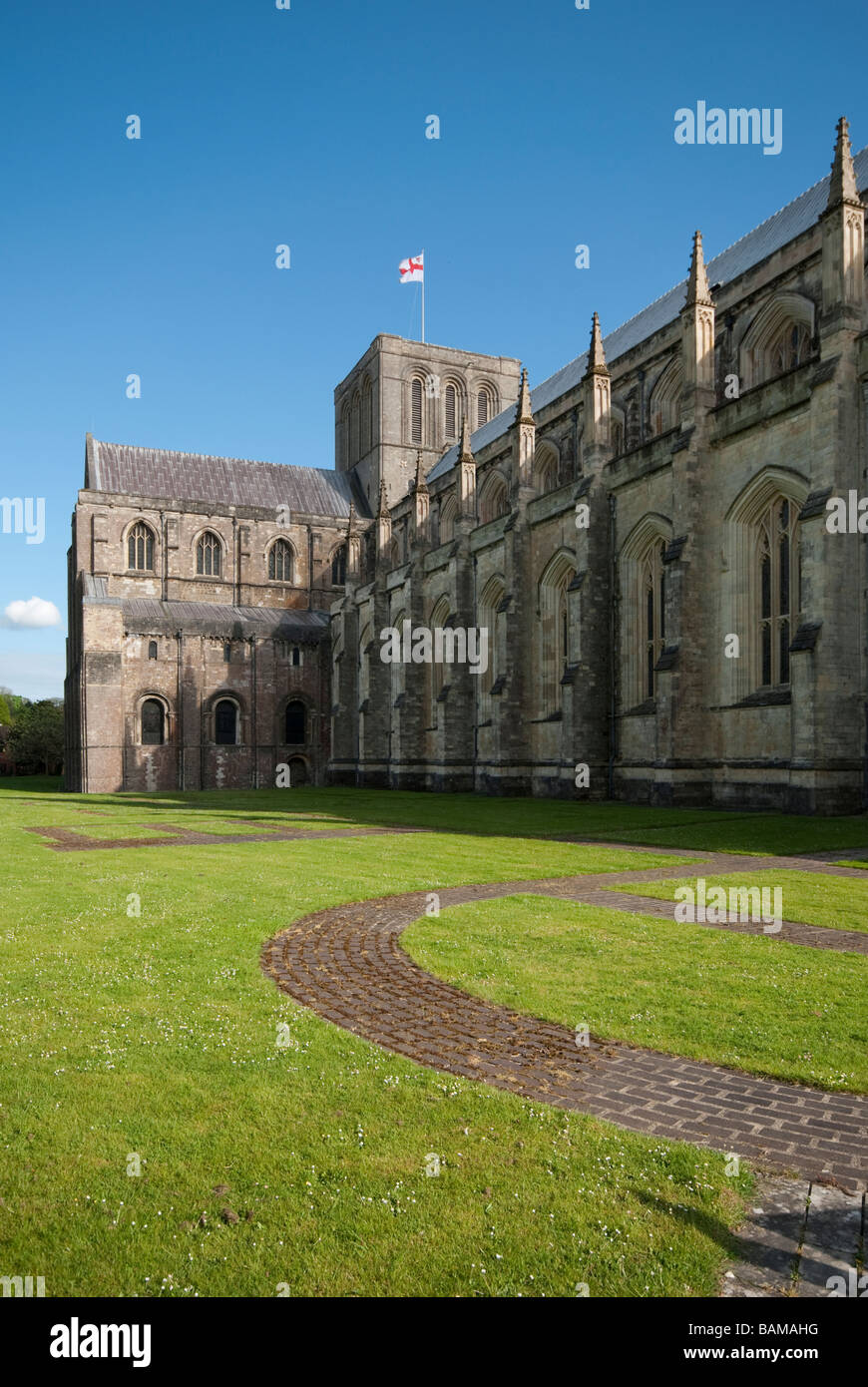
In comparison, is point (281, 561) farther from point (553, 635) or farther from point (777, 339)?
point (777, 339)

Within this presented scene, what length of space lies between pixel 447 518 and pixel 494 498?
18.4 feet

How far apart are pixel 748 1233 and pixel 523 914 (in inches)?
270

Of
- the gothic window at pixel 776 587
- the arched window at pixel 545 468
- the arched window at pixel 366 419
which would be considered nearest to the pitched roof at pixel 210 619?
the arched window at pixel 366 419

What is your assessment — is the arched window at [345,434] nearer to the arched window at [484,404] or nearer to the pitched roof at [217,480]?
the pitched roof at [217,480]

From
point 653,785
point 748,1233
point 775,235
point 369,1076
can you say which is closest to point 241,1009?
point 369,1076

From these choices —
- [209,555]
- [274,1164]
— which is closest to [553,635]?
[209,555]

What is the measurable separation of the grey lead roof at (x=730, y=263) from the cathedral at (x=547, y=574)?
0.66ft

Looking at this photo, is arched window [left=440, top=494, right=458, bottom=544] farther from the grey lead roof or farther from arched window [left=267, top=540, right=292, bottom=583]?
arched window [left=267, top=540, right=292, bottom=583]

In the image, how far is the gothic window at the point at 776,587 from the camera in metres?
25.2

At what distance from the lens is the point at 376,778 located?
50.9 meters

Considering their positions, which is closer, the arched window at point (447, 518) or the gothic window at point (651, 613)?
the gothic window at point (651, 613)

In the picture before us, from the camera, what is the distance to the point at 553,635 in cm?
3731

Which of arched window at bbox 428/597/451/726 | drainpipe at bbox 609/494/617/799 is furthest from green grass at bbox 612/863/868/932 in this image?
arched window at bbox 428/597/451/726
